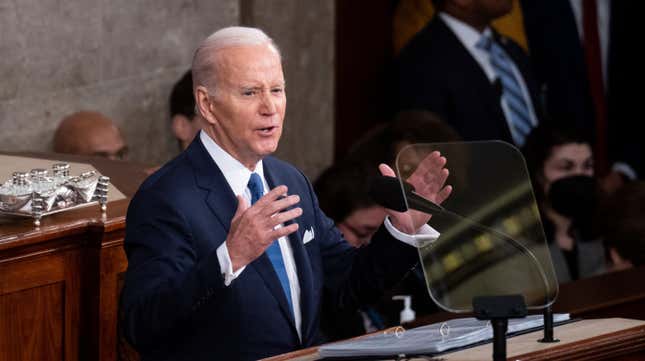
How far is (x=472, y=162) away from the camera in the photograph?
330cm

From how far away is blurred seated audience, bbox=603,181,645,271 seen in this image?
5.71 meters

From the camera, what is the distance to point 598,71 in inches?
327

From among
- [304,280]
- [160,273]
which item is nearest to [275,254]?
[304,280]

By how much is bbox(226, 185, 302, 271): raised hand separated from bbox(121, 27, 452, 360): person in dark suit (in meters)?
0.07

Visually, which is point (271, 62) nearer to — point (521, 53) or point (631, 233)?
point (631, 233)

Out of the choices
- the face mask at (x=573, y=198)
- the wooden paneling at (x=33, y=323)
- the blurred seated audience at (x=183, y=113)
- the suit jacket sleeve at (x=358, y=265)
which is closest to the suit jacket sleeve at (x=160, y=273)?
the suit jacket sleeve at (x=358, y=265)

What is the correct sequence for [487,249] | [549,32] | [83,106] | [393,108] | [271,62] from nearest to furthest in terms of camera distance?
1. [487,249]
2. [271,62]
3. [83,106]
4. [393,108]
5. [549,32]

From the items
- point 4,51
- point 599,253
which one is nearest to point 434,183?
point 4,51

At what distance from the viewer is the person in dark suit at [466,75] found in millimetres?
6988

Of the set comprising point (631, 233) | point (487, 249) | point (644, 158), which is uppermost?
point (644, 158)

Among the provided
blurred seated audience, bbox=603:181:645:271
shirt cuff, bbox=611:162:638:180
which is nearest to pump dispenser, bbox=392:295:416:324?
blurred seated audience, bbox=603:181:645:271

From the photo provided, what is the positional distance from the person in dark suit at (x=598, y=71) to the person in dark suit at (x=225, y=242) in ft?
13.9

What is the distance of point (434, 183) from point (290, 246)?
0.47 metres

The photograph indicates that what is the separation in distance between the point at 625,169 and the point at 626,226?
2.51 m
